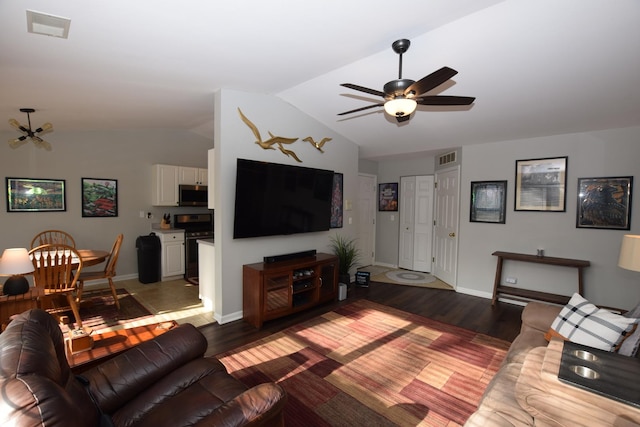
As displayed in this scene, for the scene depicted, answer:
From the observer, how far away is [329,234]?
15.9 feet

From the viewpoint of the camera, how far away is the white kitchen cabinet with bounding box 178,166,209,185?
560 centimetres

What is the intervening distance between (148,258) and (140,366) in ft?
12.8

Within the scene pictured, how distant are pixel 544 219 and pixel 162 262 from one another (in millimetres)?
6061

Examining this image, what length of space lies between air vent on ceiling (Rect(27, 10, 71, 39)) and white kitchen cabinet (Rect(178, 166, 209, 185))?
376cm

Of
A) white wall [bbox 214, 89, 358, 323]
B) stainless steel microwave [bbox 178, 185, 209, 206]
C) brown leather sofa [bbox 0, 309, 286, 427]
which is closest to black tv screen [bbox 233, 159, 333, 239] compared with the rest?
white wall [bbox 214, 89, 358, 323]

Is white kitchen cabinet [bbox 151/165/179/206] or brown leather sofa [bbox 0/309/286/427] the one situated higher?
white kitchen cabinet [bbox 151/165/179/206]

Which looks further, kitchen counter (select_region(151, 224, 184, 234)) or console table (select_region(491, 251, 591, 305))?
kitchen counter (select_region(151, 224, 184, 234))

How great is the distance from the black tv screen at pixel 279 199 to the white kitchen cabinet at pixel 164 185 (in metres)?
2.67

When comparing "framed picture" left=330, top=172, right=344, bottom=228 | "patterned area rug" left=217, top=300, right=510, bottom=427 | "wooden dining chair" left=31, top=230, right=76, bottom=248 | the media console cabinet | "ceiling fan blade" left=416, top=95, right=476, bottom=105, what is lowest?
"patterned area rug" left=217, top=300, right=510, bottom=427

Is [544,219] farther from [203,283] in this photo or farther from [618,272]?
[203,283]

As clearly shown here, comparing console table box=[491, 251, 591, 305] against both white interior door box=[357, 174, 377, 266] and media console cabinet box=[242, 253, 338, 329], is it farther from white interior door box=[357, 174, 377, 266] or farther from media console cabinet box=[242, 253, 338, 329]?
white interior door box=[357, 174, 377, 266]

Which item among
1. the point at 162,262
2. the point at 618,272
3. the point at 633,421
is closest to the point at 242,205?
the point at 162,262

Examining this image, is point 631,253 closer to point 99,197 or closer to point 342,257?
point 342,257

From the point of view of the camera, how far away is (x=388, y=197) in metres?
6.56
